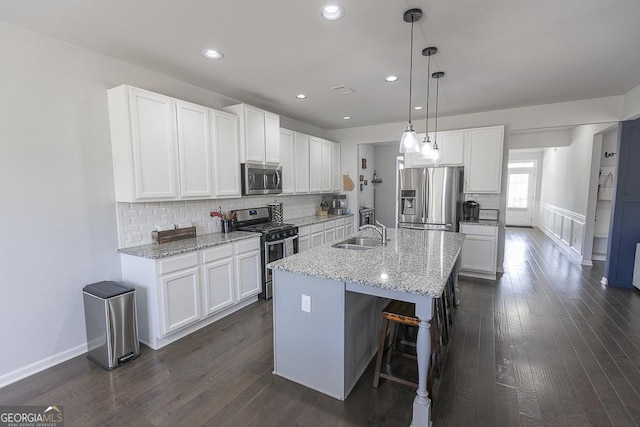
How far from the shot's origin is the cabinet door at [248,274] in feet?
11.3

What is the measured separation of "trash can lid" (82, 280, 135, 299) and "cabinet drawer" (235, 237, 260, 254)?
3.74 feet

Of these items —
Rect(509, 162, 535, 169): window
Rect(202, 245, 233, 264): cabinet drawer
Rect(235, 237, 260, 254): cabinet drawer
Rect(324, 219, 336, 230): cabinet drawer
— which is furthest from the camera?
Rect(509, 162, 535, 169): window

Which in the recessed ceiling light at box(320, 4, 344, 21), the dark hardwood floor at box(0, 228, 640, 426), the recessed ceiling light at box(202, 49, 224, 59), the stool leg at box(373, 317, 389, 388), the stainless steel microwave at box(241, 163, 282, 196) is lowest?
the dark hardwood floor at box(0, 228, 640, 426)

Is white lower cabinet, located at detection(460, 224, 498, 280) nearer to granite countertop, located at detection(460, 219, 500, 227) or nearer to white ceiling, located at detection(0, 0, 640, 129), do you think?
granite countertop, located at detection(460, 219, 500, 227)

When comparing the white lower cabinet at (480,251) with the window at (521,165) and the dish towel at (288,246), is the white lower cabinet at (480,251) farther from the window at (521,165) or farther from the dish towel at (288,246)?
the window at (521,165)

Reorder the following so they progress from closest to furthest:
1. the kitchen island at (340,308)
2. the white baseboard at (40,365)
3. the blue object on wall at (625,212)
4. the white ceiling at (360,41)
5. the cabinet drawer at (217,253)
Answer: the kitchen island at (340,308), the white ceiling at (360,41), the white baseboard at (40,365), the cabinet drawer at (217,253), the blue object on wall at (625,212)

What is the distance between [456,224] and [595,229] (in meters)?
3.02

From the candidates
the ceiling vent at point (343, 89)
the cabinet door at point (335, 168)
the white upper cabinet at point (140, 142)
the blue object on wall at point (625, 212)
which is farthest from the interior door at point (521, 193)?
the white upper cabinet at point (140, 142)

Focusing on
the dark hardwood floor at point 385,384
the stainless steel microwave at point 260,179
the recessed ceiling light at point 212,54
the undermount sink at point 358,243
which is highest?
the recessed ceiling light at point 212,54

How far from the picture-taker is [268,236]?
3.79 metres

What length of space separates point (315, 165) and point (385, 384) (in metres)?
3.91

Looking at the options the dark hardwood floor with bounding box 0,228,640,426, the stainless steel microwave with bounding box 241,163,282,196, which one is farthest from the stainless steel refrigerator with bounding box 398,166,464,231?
the stainless steel microwave with bounding box 241,163,282,196

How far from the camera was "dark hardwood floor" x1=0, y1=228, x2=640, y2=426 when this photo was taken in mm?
1896

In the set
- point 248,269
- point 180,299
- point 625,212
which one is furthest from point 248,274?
point 625,212
